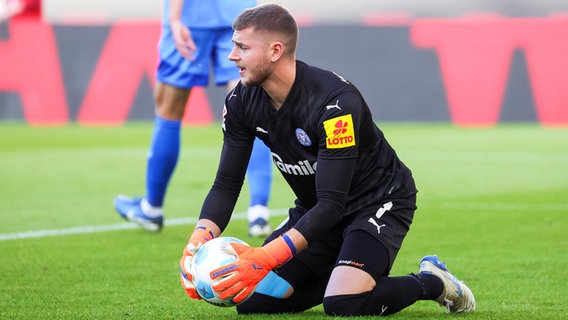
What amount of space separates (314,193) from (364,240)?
0.31 meters

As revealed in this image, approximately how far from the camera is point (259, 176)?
6.70 m

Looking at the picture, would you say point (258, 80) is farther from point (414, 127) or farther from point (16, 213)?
point (414, 127)

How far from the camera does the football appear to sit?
379 cm

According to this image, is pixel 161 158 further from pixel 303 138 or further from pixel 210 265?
pixel 210 265

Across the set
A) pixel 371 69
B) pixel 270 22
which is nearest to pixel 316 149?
pixel 270 22

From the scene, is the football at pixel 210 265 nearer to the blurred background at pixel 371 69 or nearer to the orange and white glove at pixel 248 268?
the orange and white glove at pixel 248 268

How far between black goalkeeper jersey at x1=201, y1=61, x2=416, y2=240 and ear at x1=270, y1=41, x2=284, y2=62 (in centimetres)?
15

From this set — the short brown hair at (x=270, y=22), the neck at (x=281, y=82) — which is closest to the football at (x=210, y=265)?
the neck at (x=281, y=82)

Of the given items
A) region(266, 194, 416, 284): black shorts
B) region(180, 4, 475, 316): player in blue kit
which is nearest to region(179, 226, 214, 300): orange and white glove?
region(180, 4, 475, 316): player in blue kit

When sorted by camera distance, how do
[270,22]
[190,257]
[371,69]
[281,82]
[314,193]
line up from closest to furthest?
[190,257] < [270,22] < [281,82] < [314,193] < [371,69]

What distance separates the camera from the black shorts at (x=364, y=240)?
420cm

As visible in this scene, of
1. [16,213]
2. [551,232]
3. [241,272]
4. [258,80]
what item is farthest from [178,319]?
[16,213]

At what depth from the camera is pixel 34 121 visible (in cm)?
2050

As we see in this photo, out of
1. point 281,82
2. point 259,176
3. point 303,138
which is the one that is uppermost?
point 281,82
